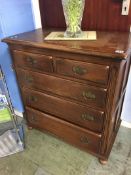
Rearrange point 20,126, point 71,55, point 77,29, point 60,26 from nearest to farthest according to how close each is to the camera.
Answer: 1. point 71,55
2. point 77,29
3. point 60,26
4. point 20,126

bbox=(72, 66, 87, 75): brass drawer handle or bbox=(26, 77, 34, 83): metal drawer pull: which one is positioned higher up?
bbox=(72, 66, 87, 75): brass drawer handle

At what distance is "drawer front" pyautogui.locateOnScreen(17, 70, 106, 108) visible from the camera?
3.51 feet

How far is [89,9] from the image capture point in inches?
52.7

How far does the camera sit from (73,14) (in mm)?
1148

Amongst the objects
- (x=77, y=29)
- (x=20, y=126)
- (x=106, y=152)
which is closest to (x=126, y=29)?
(x=77, y=29)

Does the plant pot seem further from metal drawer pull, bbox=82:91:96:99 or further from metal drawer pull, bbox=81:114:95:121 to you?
metal drawer pull, bbox=81:114:95:121

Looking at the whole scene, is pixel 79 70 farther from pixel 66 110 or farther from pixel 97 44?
pixel 66 110

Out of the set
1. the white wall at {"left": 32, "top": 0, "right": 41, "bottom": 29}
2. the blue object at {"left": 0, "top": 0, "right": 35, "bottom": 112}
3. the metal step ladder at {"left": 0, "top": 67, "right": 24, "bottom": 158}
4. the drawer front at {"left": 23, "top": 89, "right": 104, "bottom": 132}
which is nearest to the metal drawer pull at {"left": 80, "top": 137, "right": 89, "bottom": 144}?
the drawer front at {"left": 23, "top": 89, "right": 104, "bottom": 132}

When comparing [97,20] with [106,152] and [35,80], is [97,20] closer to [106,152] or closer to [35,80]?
[35,80]

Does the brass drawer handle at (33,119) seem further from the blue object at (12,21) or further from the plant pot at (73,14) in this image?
the plant pot at (73,14)

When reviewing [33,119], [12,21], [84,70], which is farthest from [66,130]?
[12,21]

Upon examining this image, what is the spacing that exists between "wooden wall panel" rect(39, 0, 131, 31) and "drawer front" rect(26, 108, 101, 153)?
837mm

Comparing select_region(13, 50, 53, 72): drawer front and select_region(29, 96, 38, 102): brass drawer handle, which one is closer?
select_region(13, 50, 53, 72): drawer front

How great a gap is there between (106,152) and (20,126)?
0.95m
